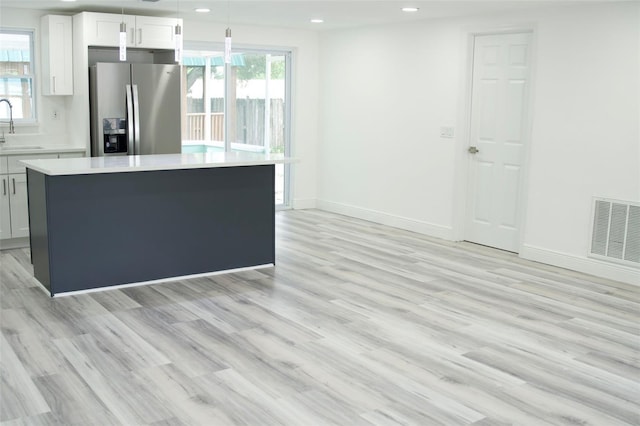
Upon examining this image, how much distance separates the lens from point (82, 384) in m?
3.44

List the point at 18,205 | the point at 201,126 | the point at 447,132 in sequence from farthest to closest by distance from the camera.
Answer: the point at 201,126 < the point at 447,132 < the point at 18,205

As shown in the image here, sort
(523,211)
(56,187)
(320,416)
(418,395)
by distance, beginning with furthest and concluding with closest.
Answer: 1. (523,211)
2. (56,187)
3. (418,395)
4. (320,416)

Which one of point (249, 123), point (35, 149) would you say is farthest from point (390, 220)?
point (35, 149)

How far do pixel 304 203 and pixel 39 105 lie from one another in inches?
139

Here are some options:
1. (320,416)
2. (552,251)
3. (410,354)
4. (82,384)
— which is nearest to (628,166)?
(552,251)

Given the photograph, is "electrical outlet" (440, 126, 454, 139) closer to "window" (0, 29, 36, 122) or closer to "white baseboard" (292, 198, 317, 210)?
"white baseboard" (292, 198, 317, 210)

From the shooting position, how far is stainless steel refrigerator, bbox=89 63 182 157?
6676mm

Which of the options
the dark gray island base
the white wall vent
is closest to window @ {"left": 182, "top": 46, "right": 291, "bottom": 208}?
the dark gray island base

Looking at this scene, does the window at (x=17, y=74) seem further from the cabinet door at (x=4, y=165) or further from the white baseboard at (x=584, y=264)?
the white baseboard at (x=584, y=264)

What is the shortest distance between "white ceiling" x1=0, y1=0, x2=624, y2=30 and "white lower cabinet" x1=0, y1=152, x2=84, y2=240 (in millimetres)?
1528

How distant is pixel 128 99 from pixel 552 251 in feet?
14.3

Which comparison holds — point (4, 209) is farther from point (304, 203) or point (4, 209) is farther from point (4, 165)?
point (304, 203)

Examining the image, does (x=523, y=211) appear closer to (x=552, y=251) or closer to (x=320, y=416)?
(x=552, y=251)

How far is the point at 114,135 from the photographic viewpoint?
268 inches
